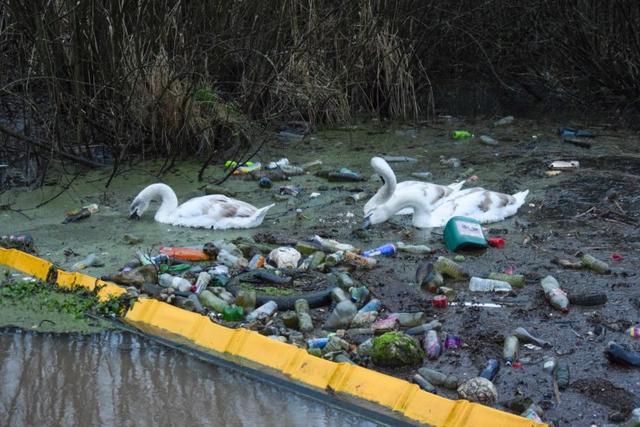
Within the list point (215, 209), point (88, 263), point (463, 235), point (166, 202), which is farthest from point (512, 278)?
point (166, 202)

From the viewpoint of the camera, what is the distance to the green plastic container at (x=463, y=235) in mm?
6679

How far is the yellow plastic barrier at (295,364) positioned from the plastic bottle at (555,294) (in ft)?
4.41

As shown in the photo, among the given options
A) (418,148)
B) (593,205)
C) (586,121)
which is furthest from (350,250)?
(586,121)

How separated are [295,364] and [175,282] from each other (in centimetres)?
142

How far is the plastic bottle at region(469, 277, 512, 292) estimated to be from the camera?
586 cm

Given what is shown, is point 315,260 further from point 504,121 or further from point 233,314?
point 504,121

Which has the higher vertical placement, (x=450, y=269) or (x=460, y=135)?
(x=450, y=269)

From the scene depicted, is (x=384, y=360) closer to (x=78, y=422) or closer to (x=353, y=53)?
(x=78, y=422)

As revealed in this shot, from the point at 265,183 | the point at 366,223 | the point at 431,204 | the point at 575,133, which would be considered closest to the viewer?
the point at 366,223

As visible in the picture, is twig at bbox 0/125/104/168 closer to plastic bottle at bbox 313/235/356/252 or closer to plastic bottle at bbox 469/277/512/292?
plastic bottle at bbox 313/235/356/252

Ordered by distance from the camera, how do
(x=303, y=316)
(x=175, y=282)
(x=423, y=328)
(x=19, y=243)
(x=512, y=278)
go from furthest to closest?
(x=19, y=243), (x=175, y=282), (x=512, y=278), (x=303, y=316), (x=423, y=328)

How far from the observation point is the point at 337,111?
11047mm

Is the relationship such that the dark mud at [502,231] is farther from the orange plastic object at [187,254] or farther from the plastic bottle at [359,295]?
the orange plastic object at [187,254]

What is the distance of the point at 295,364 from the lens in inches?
196
